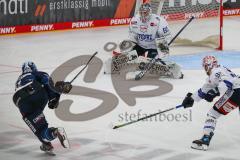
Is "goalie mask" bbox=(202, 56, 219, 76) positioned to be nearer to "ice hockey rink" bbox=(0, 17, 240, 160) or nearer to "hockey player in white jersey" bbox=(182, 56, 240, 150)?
"hockey player in white jersey" bbox=(182, 56, 240, 150)

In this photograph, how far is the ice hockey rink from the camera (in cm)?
945

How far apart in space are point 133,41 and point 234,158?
5.41 m

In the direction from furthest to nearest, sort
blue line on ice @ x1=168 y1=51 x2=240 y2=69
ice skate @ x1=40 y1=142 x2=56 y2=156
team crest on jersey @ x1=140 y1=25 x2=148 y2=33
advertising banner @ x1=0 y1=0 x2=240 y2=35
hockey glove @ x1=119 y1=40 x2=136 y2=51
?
advertising banner @ x1=0 y1=0 x2=240 y2=35 < blue line on ice @ x1=168 y1=51 x2=240 y2=69 < hockey glove @ x1=119 y1=40 x2=136 y2=51 < team crest on jersey @ x1=140 y1=25 x2=148 y2=33 < ice skate @ x1=40 y1=142 x2=56 y2=156

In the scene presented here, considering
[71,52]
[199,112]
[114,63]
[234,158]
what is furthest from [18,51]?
[234,158]

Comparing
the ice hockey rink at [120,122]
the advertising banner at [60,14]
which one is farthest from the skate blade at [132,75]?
the advertising banner at [60,14]

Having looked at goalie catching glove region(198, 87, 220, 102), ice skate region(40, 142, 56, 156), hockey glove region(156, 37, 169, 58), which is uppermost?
goalie catching glove region(198, 87, 220, 102)

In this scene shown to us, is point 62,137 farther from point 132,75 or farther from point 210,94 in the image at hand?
point 132,75

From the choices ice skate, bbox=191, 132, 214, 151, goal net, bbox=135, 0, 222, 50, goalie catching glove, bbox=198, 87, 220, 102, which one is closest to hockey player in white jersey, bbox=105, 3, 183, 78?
goal net, bbox=135, 0, 222, 50

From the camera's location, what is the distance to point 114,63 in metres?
14.2

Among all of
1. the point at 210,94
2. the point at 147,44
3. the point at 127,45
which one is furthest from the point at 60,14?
the point at 210,94

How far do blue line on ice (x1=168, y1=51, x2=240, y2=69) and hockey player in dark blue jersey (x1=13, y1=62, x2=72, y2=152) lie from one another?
5.98m

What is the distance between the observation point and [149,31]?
13773 millimetres

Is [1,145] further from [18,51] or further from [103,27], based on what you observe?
[103,27]

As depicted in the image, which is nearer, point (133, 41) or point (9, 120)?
point (9, 120)
